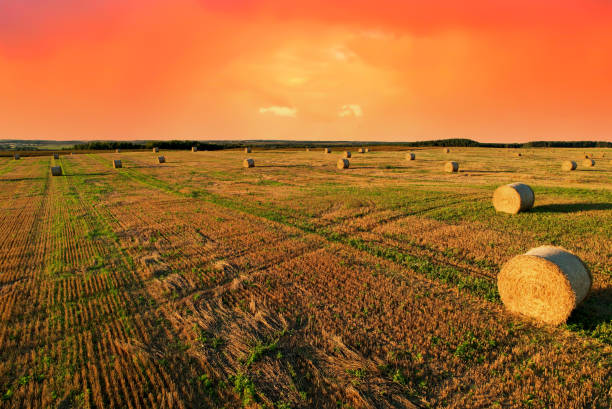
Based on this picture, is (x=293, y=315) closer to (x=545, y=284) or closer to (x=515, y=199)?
(x=545, y=284)

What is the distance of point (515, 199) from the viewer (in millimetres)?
15039

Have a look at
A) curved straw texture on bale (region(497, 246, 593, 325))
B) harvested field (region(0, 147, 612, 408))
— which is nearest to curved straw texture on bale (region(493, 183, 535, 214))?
harvested field (region(0, 147, 612, 408))

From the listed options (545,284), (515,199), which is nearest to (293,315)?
(545,284)

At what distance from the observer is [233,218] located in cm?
1520

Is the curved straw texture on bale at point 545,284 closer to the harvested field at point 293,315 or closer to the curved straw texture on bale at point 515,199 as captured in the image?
the harvested field at point 293,315

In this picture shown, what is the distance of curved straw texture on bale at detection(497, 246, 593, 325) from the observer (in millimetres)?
6660

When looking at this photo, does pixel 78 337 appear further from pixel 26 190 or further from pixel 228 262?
pixel 26 190

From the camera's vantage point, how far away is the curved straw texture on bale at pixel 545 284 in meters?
6.66

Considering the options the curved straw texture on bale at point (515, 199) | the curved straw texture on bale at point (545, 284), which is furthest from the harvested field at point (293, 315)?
the curved straw texture on bale at point (515, 199)

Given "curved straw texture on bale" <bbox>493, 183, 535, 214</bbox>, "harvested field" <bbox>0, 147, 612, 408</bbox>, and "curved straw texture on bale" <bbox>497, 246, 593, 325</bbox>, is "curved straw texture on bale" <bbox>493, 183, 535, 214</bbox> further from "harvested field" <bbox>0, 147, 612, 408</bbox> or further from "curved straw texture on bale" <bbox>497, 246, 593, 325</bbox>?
"curved straw texture on bale" <bbox>497, 246, 593, 325</bbox>

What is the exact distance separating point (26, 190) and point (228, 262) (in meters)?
24.5

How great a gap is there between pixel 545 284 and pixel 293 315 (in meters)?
5.79

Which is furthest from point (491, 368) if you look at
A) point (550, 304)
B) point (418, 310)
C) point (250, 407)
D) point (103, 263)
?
point (103, 263)

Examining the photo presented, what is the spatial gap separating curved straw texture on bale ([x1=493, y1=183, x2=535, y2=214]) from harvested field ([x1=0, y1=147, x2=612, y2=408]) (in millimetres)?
685
